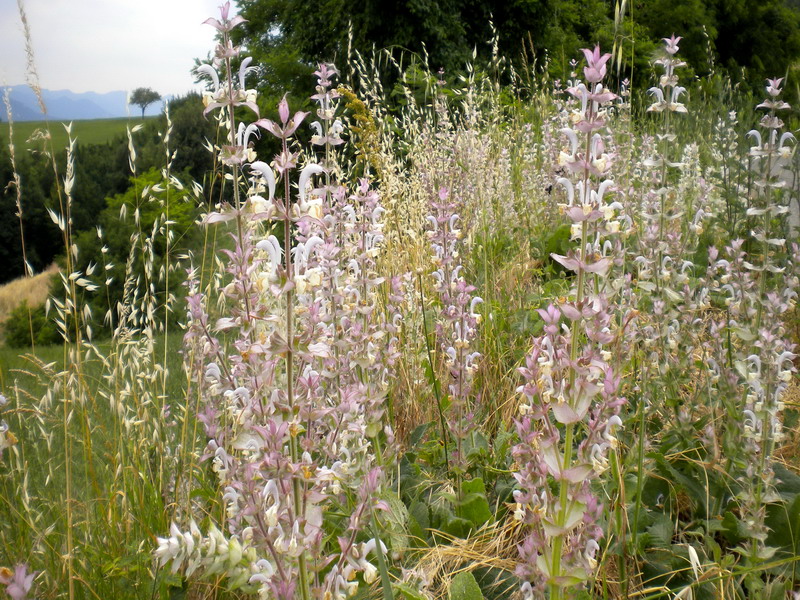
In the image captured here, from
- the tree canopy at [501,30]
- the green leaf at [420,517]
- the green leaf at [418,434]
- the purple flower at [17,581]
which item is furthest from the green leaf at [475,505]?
the tree canopy at [501,30]

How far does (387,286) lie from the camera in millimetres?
3383

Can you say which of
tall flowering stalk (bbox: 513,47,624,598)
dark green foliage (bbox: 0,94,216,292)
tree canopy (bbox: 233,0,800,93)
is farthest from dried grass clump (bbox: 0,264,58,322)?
tall flowering stalk (bbox: 513,47,624,598)

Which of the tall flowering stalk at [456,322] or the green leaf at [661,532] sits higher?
the tall flowering stalk at [456,322]

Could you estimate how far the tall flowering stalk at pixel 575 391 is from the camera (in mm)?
1188

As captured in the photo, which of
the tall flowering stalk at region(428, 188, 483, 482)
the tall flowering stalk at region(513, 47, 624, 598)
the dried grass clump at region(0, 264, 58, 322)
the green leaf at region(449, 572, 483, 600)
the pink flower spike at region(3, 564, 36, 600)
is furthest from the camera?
the dried grass clump at region(0, 264, 58, 322)

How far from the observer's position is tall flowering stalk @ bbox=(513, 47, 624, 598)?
3.90ft

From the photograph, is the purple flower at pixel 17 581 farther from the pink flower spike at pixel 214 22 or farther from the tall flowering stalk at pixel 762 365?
the tall flowering stalk at pixel 762 365

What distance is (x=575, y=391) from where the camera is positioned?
1228mm

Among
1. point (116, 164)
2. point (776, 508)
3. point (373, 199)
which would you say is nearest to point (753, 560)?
point (776, 508)

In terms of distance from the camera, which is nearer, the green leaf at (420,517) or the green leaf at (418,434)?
the green leaf at (420,517)

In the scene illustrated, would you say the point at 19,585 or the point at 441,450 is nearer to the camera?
the point at 19,585

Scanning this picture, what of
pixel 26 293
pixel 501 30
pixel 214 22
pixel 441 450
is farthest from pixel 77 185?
pixel 214 22

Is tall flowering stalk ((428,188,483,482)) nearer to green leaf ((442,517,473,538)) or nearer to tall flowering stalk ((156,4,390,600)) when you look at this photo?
green leaf ((442,517,473,538))

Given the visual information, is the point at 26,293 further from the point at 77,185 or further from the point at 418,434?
the point at 418,434
